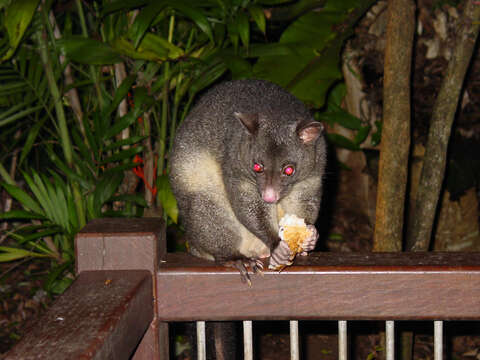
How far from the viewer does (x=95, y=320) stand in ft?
4.90

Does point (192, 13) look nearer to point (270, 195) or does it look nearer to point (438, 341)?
point (270, 195)

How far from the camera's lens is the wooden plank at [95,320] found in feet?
4.35

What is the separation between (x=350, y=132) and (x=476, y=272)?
3.97 metres

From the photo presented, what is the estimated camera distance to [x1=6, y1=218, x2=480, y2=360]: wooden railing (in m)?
1.87

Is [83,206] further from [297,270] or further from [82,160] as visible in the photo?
[297,270]

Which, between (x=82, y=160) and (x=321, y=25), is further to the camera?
(x=82, y=160)

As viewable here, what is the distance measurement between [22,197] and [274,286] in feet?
10.1

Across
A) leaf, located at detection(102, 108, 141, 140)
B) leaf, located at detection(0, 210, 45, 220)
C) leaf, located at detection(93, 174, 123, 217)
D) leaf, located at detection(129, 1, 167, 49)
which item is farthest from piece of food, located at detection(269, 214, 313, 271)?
leaf, located at detection(0, 210, 45, 220)

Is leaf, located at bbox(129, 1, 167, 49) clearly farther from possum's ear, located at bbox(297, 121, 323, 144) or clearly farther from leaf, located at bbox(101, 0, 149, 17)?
possum's ear, located at bbox(297, 121, 323, 144)

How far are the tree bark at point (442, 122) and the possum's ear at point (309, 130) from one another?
55.3 inches

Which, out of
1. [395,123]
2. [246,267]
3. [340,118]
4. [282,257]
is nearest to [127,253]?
[246,267]

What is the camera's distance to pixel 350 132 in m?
5.74

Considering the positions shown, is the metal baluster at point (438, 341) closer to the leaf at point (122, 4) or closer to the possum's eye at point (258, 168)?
the possum's eye at point (258, 168)

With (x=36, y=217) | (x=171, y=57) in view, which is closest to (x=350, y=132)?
(x=171, y=57)
